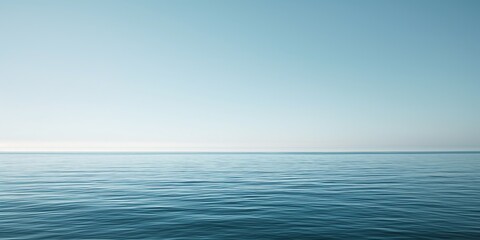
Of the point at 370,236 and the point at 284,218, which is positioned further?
the point at 284,218

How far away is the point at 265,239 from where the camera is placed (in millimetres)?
9992

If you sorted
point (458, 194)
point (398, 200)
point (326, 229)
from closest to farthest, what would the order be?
point (326, 229) → point (398, 200) → point (458, 194)

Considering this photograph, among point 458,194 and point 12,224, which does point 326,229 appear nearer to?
point 12,224

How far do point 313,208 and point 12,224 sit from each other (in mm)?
14756

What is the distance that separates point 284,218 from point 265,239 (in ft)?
11.0

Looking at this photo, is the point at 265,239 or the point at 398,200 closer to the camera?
the point at 265,239

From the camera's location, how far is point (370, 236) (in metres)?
10.3

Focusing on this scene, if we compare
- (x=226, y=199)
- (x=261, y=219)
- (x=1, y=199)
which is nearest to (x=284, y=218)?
(x=261, y=219)

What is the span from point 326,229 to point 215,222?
489cm

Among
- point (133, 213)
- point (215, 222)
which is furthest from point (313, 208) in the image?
point (133, 213)

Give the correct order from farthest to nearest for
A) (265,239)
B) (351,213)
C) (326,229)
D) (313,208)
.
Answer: (313,208)
(351,213)
(326,229)
(265,239)

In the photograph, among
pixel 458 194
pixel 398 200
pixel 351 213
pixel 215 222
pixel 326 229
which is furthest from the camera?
pixel 458 194

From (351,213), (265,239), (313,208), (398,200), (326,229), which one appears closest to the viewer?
(265,239)

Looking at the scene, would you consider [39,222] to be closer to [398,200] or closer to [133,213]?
[133,213]
